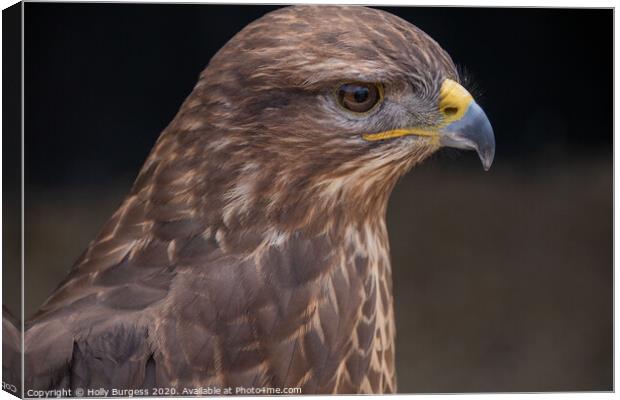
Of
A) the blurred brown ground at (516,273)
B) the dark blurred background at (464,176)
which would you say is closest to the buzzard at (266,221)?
the dark blurred background at (464,176)

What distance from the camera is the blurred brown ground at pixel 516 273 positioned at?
4.52m

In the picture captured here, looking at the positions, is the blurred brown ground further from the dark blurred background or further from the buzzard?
the buzzard

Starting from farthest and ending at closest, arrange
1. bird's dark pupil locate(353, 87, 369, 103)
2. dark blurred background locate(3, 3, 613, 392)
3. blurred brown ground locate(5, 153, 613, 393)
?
blurred brown ground locate(5, 153, 613, 393) < dark blurred background locate(3, 3, 613, 392) < bird's dark pupil locate(353, 87, 369, 103)

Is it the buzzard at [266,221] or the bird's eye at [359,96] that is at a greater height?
the bird's eye at [359,96]

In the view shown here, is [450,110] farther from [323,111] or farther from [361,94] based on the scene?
[323,111]

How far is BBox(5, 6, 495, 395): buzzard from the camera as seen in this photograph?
3.87 metres

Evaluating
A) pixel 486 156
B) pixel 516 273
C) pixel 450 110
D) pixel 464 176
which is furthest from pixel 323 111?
→ pixel 516 273

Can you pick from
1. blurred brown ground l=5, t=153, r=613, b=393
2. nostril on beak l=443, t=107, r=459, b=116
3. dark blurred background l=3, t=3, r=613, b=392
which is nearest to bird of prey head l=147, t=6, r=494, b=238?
nostril on beak l=443, t=107, r=459, b=116

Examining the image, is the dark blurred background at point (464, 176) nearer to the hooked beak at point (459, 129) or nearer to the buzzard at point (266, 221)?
the buzzard at point (266, 221)

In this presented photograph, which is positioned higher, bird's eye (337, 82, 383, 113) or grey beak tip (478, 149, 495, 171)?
bird's eye (337, 82, 383, 113)

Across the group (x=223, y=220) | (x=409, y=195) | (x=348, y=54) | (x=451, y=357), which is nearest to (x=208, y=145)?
(x=223, y=220)

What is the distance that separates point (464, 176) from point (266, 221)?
0.95 m

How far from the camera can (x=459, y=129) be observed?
12.8ft

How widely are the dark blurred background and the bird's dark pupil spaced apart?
0.53 m
